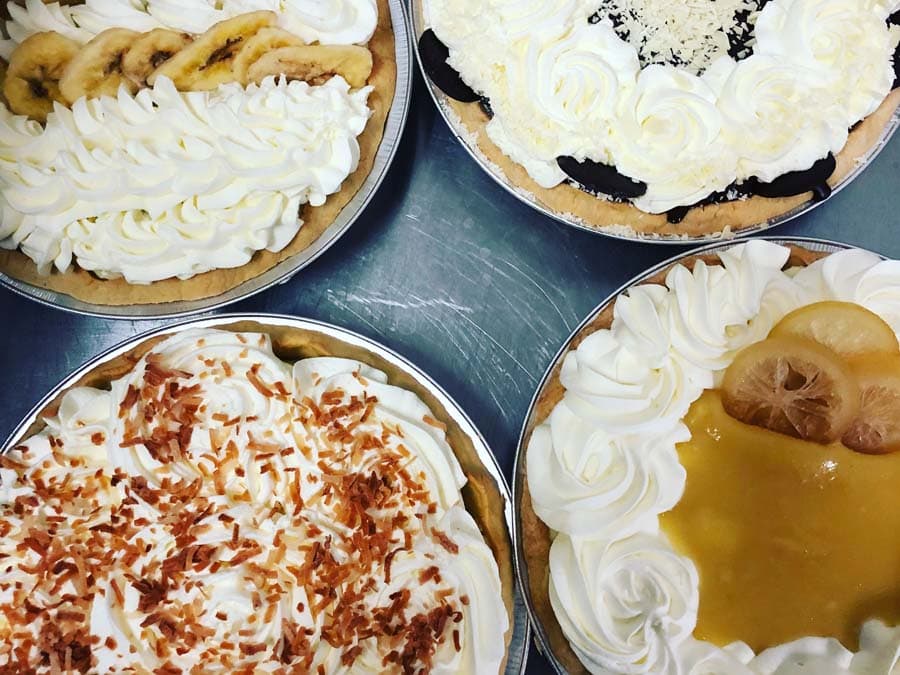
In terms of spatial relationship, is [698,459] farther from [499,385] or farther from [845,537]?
[499,385]

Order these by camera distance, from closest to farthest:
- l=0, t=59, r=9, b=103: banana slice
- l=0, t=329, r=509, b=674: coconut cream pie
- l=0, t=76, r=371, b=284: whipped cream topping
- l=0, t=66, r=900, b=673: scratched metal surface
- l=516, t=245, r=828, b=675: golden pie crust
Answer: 1. l=0, t=329, r=509, b=674: coconut cream pie
2. l=516, t=245, r=828, b=675: golden pie crust
3. l=0, t=76, r=371, b=284: whipped cream topping
4. l=0, t=59, r=9, b=103: banana slice
5. l=0, t=66, r=900, b=673: scratched metal surface

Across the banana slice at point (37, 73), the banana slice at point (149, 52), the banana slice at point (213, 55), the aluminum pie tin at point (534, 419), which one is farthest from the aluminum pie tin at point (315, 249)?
the aluminum pie tin at point (534, 419)

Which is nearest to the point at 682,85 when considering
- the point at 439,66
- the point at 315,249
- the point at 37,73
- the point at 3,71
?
the point at 439,66

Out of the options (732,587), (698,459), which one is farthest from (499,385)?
(732,587)

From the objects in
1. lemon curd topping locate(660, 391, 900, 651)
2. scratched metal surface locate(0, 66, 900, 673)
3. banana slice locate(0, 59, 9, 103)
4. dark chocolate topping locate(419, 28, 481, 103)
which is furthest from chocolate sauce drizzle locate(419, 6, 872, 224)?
banana slice locate(0, 59, 9, 103)

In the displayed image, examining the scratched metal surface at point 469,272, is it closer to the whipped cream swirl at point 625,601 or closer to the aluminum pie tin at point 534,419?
the aluminum pie tin at point 534,419

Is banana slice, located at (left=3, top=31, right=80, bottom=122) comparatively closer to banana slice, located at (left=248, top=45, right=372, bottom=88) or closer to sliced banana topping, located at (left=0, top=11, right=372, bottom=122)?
sliced banana topping, located at (left=0, top=11, right=372, bottom=122)
